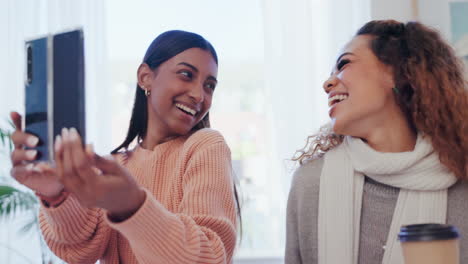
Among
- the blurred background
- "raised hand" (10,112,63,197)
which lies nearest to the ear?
"raised hand" (10,112,63,197)

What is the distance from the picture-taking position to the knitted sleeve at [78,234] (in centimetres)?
107

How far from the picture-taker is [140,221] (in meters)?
0.82

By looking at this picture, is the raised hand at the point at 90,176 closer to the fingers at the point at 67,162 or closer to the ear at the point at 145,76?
the fingers at the point at 67,162

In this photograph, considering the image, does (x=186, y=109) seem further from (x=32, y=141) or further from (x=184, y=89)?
(x=32, y=141)

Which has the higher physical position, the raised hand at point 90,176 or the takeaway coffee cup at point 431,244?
the raised hand at point 90,176

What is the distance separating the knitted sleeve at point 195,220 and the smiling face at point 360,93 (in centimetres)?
45

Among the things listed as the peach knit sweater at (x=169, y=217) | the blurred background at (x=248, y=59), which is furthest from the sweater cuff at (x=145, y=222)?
the blurred background at (x=248, y=59)

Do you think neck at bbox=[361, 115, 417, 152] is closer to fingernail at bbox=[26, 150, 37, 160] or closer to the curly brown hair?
the curly brown hair

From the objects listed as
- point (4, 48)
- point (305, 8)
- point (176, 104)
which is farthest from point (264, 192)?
point (176, 104)

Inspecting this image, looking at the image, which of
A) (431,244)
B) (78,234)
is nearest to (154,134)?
(78,234)

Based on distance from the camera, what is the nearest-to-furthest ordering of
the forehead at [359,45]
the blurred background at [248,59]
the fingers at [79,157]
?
the fingers at [79,157]
the forehead at [359,45]
the blurred background at [248,59]

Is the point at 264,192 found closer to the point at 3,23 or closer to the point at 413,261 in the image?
the point at 3,23

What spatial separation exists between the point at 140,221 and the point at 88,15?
247cm

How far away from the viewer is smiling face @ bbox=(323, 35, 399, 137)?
150 centimetres
